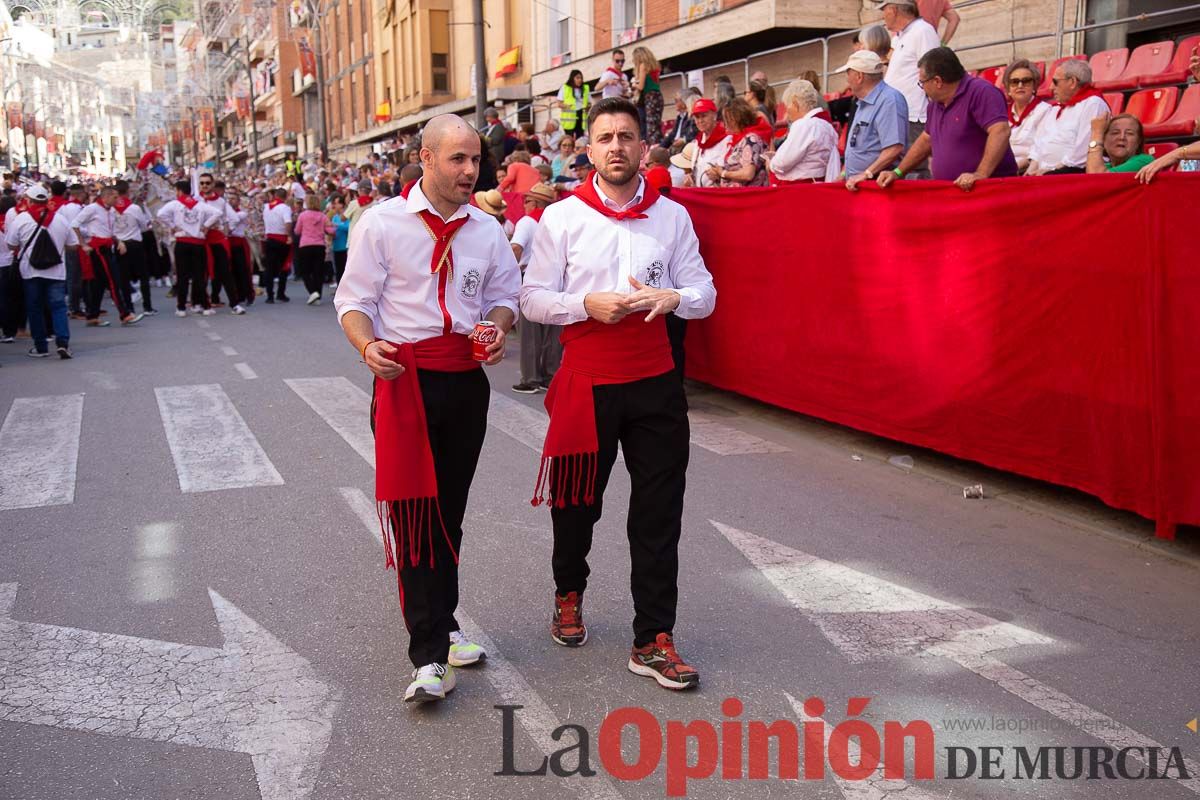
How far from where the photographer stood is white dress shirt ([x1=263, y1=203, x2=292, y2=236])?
21.3m

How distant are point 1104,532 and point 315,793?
15.2 ft

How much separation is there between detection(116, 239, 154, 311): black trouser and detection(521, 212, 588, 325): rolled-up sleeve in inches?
604

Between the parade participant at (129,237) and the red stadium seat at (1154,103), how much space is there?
14.4 meters

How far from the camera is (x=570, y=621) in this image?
471cm

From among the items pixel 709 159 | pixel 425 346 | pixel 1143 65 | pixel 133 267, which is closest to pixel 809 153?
pixel 709 159

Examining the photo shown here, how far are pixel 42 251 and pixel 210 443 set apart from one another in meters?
6.09

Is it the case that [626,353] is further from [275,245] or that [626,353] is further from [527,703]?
[275,245]

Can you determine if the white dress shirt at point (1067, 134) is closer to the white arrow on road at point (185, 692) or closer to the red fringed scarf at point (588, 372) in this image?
the red fringed scarf at point (588, 372)

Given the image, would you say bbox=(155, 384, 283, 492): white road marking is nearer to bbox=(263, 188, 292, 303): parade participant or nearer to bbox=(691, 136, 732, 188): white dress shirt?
bbox=(691, 136, 732, 188): white dress shirt

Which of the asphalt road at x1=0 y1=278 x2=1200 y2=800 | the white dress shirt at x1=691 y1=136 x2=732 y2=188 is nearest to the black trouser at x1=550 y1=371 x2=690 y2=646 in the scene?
the asphalt road at x1=0 y1=278 x2=1200 y2=800

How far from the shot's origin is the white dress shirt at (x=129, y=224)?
18487 mm

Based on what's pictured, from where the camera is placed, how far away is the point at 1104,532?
6.34m

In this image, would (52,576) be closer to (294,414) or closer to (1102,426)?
(294,414)

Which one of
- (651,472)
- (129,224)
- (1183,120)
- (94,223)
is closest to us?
(651,472)
